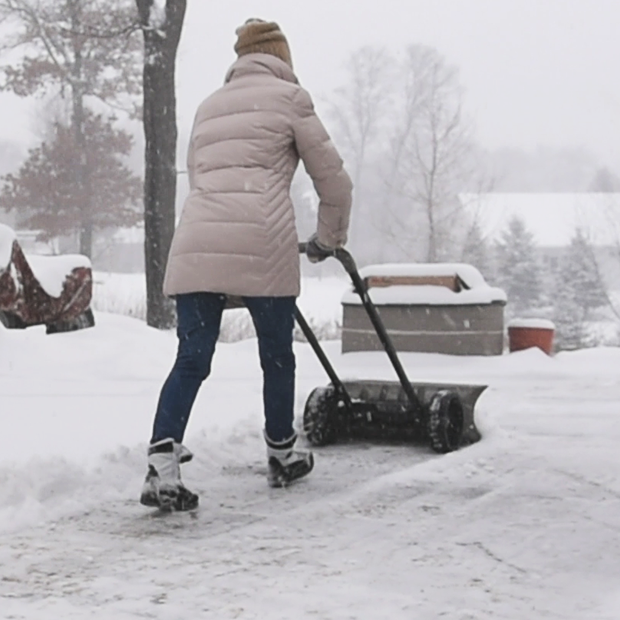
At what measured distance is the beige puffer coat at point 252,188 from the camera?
3.75 metres

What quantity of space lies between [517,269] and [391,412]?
107 feet

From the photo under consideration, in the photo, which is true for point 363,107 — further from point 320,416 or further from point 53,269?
point 320,416

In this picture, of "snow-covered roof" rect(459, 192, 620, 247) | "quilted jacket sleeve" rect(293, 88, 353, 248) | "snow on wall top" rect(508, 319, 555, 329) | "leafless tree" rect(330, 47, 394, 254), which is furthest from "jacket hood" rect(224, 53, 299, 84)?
"leafless tree" rect(330, 47, 394, 254)

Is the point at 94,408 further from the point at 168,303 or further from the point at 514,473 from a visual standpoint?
the point at 168,303

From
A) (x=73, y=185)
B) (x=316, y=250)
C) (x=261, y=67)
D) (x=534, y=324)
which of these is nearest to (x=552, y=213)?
(x=73, y=185)

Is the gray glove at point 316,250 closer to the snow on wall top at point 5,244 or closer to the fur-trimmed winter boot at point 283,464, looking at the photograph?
the fur-trimmed winter boot at point 283,464

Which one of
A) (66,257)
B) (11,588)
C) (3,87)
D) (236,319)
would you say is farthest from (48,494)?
(3,87)

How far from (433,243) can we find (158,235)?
66.8 feet

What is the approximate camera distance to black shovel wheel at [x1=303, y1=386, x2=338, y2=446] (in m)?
4.91

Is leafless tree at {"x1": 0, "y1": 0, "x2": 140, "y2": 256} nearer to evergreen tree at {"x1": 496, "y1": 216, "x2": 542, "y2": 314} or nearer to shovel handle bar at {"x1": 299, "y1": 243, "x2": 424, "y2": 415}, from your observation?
evergreen tree at {"x1": 496, "y1": 216, "x2": 542, "y2": 314}

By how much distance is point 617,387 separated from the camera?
720 centimetres

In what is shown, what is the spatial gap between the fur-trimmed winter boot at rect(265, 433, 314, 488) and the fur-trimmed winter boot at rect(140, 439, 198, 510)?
48 cm

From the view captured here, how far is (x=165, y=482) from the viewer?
355cm

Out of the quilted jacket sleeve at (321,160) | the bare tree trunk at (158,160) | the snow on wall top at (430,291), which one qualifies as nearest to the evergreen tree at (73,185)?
the bare tree trunk at (158,160)
